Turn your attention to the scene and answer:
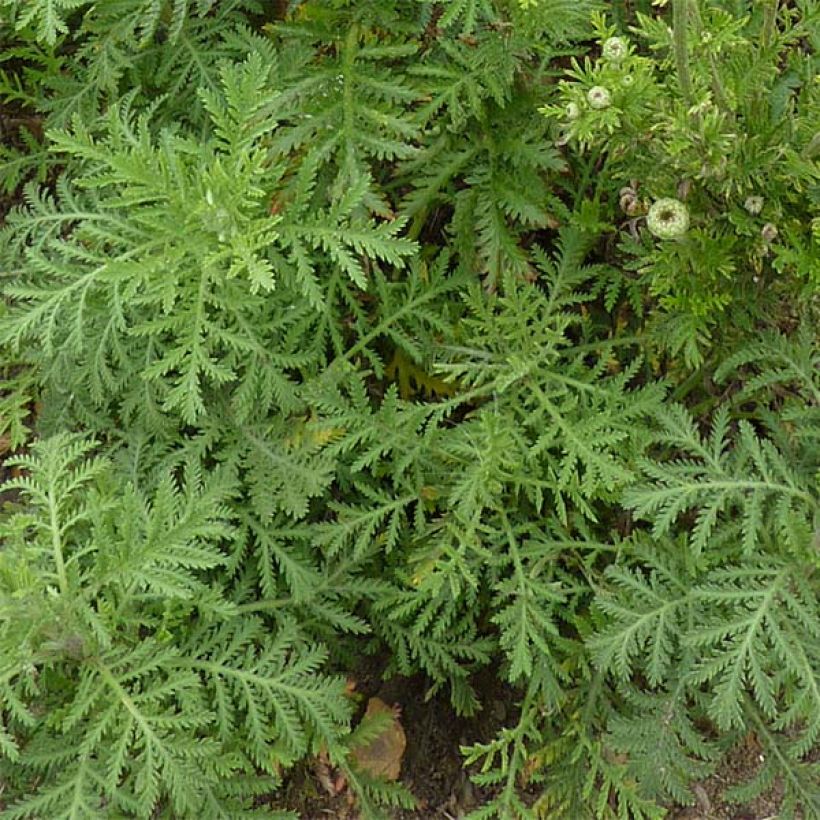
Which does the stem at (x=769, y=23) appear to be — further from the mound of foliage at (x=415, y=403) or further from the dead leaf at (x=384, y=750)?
the dead leaf at (x=384, y=750)

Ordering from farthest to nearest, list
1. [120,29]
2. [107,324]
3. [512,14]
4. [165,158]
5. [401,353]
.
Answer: [401,353], [120,29], [107,324], [512,14], [165,158]

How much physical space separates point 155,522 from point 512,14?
1.52m

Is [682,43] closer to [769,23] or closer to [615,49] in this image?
[615,49]

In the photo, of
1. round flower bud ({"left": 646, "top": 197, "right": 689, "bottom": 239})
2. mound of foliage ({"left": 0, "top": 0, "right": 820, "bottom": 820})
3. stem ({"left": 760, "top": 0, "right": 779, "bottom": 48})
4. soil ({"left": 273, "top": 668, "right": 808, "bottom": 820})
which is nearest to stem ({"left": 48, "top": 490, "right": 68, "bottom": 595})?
mound of foliage ({"left": 0, "top": 0, "right": 820, "bottom": 820})

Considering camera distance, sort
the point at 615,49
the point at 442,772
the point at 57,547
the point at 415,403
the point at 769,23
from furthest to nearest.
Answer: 1. the point at 442,772
2. the point at 415,403
3. the point at 57,547
4. the point at 769,23
5. the point at 615,49

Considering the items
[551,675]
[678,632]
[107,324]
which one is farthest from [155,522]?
[678,632]

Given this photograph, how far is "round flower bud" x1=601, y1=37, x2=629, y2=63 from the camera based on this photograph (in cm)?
213

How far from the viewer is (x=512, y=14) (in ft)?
8.36

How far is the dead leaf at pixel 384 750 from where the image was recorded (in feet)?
10.3

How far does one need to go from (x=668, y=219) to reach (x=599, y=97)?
0.96 ft

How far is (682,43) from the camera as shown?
1.96 m

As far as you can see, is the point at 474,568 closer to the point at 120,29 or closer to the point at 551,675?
the point at 551,675

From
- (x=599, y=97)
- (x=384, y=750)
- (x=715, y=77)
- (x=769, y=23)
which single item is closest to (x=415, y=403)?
(x=384, y=750)

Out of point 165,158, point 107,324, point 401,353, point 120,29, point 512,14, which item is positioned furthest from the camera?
point 401,353
